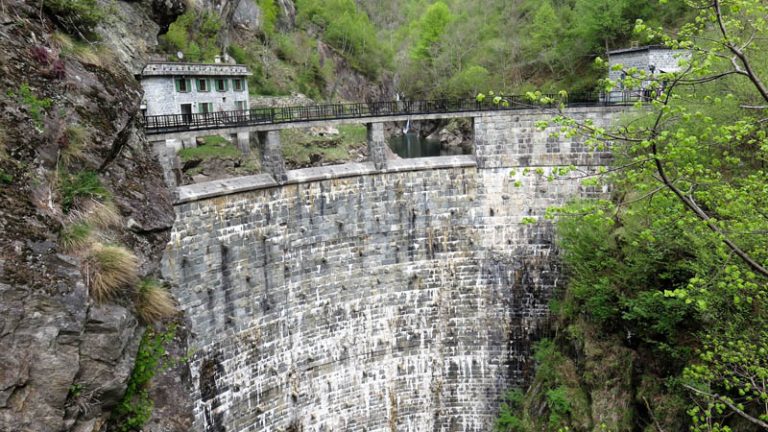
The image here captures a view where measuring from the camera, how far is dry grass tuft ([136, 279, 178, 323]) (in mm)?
9219

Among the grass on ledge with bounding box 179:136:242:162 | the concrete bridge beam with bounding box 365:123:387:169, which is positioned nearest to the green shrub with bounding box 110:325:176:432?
the concrete bridge beam with bounding box 365:123:387:169

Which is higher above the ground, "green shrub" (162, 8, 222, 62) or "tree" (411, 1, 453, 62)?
"tree" (411, 1, 453, 62)

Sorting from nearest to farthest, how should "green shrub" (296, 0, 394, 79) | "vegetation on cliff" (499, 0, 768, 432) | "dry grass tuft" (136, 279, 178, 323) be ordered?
"dry grass tuft" (136, 279, 178, 323) < "vegetation on cliff" (499, 0, 768, 432) < "green shrub" (296, 0, 394, 79)

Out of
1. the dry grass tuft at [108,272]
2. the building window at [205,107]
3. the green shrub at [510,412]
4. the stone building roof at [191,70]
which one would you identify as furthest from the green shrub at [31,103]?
the building window at [205,107]

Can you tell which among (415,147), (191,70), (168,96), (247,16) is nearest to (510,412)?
(168,96)

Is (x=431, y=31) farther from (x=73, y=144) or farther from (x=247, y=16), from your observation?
(x=73, y=144)

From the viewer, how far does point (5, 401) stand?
6609 mm

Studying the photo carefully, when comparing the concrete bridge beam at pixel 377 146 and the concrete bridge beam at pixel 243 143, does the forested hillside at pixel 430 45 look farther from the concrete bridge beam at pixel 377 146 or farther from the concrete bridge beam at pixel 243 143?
the concrete bridge beam at pixel 377 146

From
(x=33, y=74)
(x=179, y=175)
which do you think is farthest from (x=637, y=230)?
(x=179, y=175)

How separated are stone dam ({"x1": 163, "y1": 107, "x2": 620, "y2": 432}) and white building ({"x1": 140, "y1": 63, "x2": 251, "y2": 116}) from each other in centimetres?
1423

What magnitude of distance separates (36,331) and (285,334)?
1328cm

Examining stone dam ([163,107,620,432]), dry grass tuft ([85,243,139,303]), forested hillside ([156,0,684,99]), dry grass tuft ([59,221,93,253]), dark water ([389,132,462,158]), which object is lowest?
stone dam ([163,107,620,432])

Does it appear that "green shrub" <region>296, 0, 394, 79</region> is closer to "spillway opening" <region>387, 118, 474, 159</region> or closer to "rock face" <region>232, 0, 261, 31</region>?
"spillway opening" <region>387, 118, 474, 159</region>

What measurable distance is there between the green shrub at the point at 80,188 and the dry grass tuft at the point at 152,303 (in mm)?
1733
